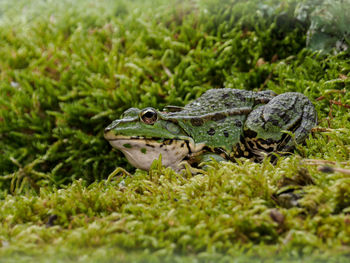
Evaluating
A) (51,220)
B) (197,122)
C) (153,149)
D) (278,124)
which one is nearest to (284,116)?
(278,124)

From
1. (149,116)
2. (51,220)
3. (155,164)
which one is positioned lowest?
(155,164)

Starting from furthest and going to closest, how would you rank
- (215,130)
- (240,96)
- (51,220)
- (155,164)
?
(240,96)
(215,130)
(155,164)
(51,220)

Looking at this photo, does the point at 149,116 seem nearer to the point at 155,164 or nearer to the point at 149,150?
the point at 149,150

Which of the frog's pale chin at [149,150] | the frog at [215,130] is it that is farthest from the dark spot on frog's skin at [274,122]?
the frog's pale chin at [149,150]

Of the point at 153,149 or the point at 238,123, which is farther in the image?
the point at 238,123

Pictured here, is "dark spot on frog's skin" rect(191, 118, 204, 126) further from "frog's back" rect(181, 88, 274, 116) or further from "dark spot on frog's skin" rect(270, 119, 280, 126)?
"dark spot on frog's skin" rect(270, 119, 280, 126)

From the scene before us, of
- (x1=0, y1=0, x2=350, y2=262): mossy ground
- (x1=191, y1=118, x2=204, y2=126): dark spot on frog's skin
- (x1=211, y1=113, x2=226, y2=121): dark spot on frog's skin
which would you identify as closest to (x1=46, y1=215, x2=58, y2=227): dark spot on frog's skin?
(x1=0, y1=0, x2=350, y2=262): mossy ground

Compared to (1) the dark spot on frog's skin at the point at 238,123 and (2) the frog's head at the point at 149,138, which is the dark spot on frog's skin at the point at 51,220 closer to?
(2) the frog's head at the point at 149,138
